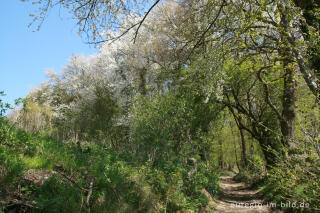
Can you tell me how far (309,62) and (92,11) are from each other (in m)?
4.84

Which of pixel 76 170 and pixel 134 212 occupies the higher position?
pixel 76 170

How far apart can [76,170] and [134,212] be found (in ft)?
4.91

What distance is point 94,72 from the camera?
21.7 meters

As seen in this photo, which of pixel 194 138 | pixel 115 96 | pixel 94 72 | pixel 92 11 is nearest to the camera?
pixel 92 11

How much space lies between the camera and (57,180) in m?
3.81

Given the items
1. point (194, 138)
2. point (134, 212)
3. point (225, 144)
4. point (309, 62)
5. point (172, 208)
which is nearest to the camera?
point (134, 212)

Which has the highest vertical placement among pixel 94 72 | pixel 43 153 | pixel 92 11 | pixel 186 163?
pixel 94 72

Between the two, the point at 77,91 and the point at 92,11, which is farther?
the point at 77,91

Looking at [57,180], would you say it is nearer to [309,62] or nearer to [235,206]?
[309,62]

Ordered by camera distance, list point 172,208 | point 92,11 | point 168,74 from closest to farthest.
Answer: point 92,11
point 172,208
point 168,74

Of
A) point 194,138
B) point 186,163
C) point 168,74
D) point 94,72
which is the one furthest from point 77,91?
point 186,163

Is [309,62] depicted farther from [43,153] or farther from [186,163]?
[43,153]

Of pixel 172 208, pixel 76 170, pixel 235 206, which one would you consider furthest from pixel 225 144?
pixel 76 170

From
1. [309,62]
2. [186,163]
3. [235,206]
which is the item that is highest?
[309,62]
